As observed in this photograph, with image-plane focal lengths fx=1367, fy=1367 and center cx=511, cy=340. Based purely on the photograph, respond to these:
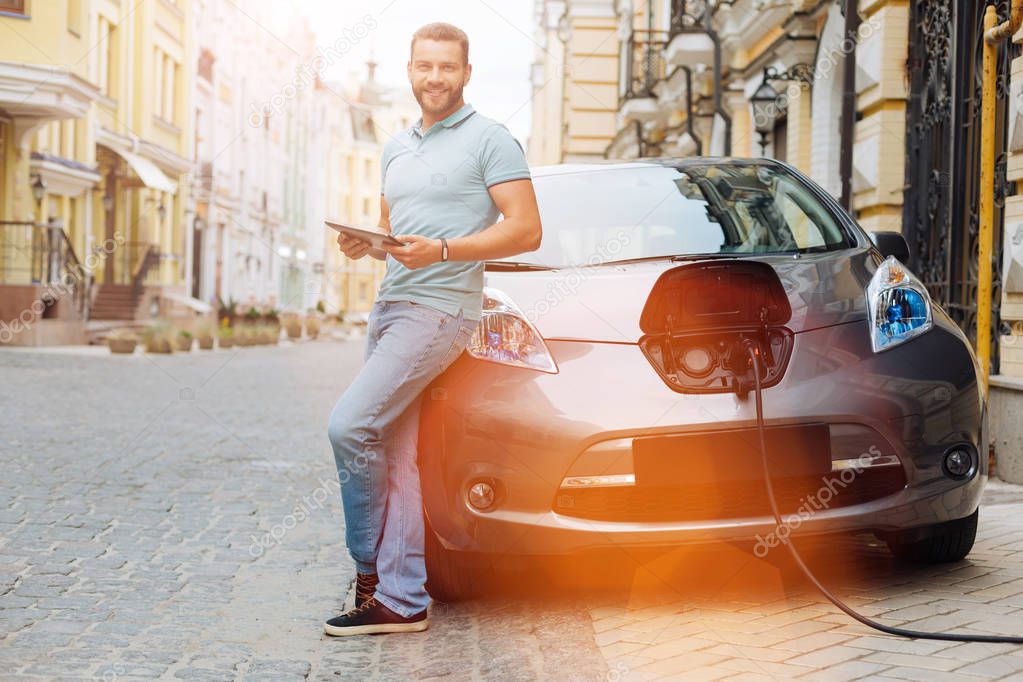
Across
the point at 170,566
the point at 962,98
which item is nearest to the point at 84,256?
the point at 962,98

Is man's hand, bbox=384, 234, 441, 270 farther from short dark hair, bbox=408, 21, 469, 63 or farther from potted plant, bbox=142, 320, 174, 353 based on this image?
potted plant, bbox=142, 320, 174, 353

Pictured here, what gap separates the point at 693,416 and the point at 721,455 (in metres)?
0.15

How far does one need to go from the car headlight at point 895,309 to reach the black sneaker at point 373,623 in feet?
5.43

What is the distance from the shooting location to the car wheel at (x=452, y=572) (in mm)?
4309

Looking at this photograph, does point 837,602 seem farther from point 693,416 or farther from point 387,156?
point 387,156

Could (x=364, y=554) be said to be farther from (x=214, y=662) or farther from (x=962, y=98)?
(x=962, y=98)

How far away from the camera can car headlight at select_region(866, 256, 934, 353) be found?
4285 millimetres

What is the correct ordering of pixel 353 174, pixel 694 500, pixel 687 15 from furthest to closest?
pixel 353 174 < pixel 687 15 < pixel 694 500

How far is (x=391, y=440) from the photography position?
13.7 feet

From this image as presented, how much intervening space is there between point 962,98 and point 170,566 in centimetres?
621

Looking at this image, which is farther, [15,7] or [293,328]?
[293,328]

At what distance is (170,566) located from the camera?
5133 millimetres

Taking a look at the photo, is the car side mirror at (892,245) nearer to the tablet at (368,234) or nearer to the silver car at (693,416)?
the silver car at (693,416)

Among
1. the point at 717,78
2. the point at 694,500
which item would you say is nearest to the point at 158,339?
the point at 717,78
